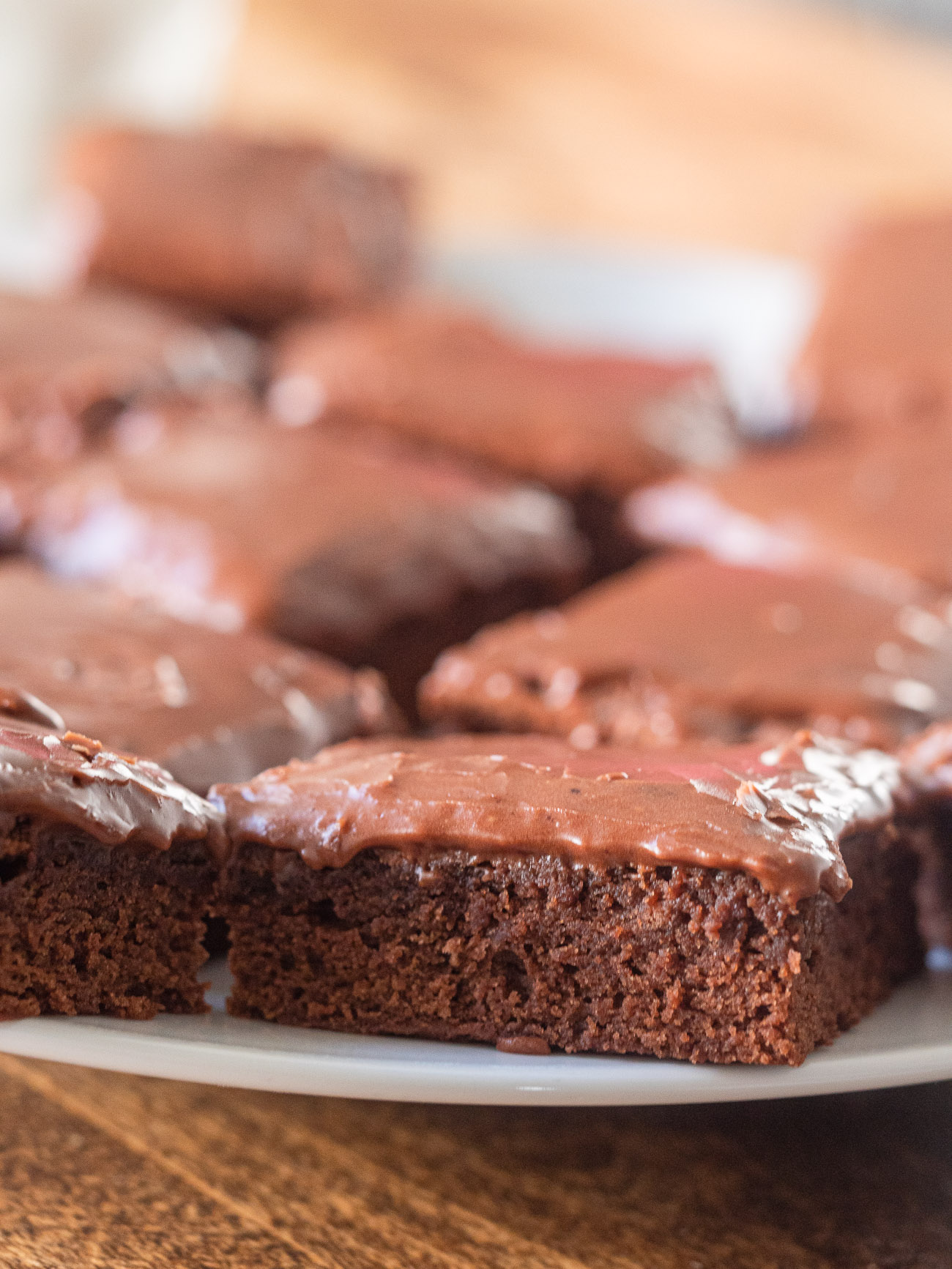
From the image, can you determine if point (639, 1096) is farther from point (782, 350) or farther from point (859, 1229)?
point (782, 350)

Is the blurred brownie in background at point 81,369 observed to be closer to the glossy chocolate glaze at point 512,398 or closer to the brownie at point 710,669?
the glossy chocolate glaze at point 512,398

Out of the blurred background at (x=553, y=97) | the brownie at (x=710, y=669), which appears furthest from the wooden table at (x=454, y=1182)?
the blurred background at (x=553, y=97)

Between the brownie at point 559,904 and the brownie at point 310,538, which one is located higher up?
the brownie at point 310,538

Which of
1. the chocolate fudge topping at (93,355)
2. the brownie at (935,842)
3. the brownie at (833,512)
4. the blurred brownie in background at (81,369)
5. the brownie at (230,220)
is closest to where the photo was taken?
the brownie at (935,842)

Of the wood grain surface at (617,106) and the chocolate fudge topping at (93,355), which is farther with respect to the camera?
the wood grain surface at (617,106)

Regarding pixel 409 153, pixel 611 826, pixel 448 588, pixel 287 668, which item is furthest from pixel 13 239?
pixel 611 826

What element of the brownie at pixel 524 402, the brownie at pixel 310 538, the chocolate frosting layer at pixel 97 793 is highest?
the brownie at pixel 524 402

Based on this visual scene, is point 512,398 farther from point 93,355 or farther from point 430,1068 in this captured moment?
point 430,1068

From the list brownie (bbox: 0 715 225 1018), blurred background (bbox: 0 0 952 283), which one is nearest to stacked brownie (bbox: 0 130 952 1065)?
brownie (bbox: 0 715 225 1018)
